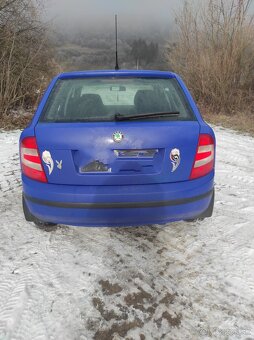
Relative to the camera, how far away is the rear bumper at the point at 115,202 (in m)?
2.68

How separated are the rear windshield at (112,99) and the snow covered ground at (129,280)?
1.16m

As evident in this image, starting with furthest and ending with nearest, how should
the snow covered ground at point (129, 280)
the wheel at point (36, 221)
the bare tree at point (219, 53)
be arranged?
the bare tree at point (219, 53) < the wheel at point (36, 221) < the snow covered ground at point (129, 280)

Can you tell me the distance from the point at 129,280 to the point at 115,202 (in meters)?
0.61

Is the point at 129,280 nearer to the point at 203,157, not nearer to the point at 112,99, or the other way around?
the point at 203,157

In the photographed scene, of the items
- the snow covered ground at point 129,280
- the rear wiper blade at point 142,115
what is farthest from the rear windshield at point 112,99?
the snow covered ground at point 129,280

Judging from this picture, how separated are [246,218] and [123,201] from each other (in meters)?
1.69

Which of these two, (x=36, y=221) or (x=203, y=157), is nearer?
(x=203, y=157)

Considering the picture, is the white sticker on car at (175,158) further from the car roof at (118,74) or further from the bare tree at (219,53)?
the bare tree at (219,53)

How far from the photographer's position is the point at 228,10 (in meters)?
11.1

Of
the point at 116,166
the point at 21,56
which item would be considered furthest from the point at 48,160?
the point at 21,56

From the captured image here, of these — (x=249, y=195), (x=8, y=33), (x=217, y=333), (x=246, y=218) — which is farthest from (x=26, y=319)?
(x=8, y=33)

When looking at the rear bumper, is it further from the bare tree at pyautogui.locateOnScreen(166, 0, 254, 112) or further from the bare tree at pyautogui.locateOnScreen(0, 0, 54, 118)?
the bare tree at pyautogui.locateOnScreen(166, 0, 254, 112)


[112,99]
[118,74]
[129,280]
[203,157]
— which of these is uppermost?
[118,74]

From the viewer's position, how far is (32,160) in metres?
2.76
